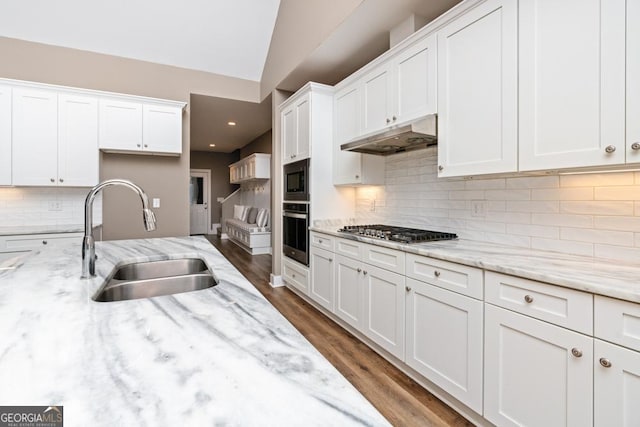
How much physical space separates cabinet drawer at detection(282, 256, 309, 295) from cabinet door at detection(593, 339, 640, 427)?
8.18 ft

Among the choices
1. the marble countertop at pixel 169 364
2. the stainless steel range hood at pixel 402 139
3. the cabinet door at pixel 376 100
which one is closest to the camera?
the marble countertop at pixel 169 364

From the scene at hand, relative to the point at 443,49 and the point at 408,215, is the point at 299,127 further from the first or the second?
the point at 443,49

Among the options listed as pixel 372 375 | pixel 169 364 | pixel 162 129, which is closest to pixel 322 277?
pixel 372 375

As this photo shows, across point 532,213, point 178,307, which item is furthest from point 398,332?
point 178,307

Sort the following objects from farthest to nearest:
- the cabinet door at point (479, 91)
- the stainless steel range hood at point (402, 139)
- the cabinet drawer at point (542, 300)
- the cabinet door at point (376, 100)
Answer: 1. the cabinet door at point (376, 100)
2. the stainless steel range hood at point (402, 139)
3. the cabinet door at point (479, 91)
4. the cabinet drawer at point (542, 300)

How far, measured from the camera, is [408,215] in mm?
2781

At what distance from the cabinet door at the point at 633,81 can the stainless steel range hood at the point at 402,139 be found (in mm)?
953

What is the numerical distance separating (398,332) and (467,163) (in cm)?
118

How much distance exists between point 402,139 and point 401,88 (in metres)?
0.39

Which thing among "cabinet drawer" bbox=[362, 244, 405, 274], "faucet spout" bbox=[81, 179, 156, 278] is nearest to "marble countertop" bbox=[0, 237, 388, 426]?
"faucet spout" bbox=[81, 179, 156, 278]

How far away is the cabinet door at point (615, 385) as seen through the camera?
1038 mm

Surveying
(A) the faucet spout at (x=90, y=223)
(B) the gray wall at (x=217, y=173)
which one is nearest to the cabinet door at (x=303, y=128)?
(A) the faucet spout at (x=90, y=223)

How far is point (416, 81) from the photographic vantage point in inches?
86.0

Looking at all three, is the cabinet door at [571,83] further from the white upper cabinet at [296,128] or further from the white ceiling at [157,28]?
the white ceiling at [157,28]
